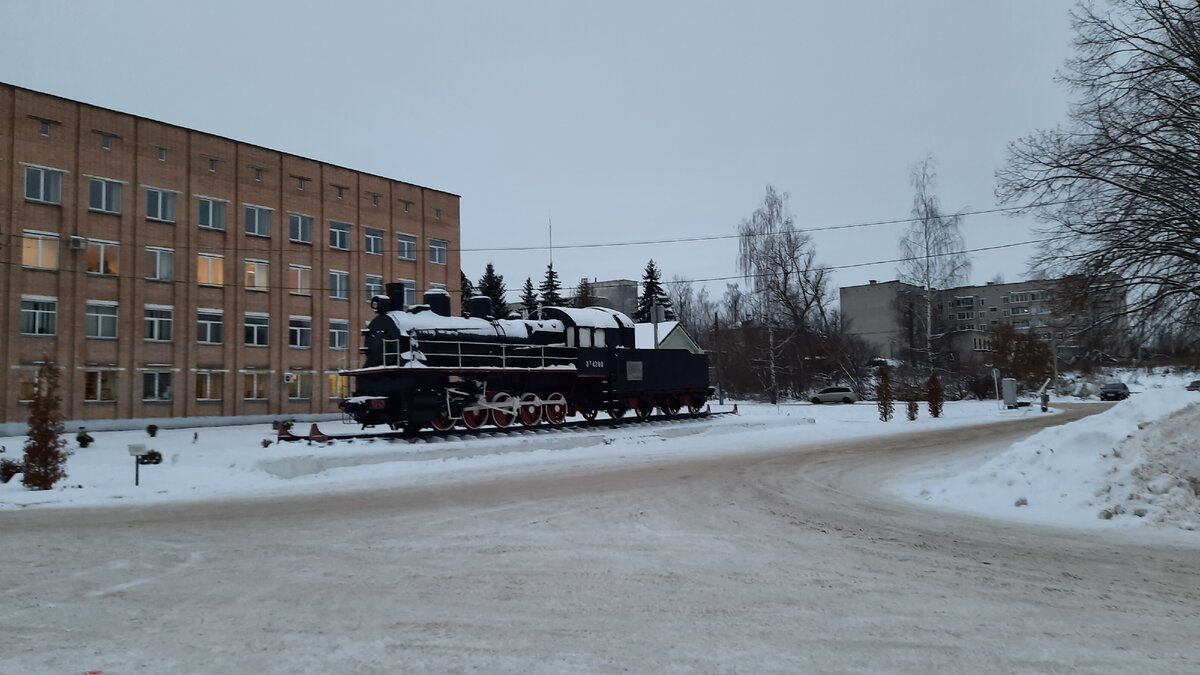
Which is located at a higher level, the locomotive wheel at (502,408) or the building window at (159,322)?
the building window at (159,322)

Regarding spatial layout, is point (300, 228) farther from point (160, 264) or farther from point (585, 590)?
point (585, 590)

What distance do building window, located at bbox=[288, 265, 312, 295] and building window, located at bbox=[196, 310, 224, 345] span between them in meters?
3.81

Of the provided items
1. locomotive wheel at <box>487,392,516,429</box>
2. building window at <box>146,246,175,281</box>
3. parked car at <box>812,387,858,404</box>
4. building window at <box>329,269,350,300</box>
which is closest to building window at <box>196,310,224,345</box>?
building window at <box>146,246,175,281</box>

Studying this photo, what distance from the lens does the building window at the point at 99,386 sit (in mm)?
29406

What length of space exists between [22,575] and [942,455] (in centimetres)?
1641

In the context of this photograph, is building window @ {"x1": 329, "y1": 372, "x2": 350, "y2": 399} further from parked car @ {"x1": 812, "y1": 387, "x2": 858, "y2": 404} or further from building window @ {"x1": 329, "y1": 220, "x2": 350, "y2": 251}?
parked car @ {"x1": 812, "y1": 387, "x2": 858, "y2": 404}

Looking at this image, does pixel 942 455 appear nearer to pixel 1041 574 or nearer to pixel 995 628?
pixel 1041 574

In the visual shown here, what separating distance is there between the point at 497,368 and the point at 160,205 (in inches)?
803

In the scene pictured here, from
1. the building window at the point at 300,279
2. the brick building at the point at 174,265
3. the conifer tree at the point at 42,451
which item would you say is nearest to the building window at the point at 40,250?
the brick building at the point at 174,265

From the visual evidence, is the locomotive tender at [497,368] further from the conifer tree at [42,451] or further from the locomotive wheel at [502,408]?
the conifer tree at [42,451]

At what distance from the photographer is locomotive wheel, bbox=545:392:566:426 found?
22.9 metres

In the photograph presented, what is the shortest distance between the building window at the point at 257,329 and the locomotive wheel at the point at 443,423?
18626mm

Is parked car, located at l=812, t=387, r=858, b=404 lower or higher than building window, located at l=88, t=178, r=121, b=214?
lower

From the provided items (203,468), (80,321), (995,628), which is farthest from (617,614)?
(80,321)
